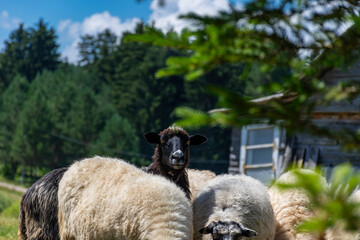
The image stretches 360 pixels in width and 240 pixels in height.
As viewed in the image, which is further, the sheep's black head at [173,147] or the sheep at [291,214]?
the sheep's black head at [173,147]

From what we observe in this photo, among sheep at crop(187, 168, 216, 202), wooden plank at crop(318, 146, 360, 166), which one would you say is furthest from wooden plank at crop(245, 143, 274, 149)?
sheep at crop(187, 168, 216, 202)

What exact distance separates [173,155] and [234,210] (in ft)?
3.99

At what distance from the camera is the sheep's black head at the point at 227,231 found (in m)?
5.20

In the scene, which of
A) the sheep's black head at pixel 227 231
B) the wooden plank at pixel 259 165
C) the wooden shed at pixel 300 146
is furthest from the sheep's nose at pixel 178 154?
the wooden plank at pixel 259 165

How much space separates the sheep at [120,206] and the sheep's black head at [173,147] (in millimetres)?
797

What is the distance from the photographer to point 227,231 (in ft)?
17.1

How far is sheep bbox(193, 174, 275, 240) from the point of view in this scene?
17.7 feet

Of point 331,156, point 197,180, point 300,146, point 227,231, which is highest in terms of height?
point 300,146

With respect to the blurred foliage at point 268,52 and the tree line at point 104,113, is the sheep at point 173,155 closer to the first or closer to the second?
the blurred foliage at point 268,52

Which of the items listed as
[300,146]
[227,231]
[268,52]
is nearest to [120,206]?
[227,231]

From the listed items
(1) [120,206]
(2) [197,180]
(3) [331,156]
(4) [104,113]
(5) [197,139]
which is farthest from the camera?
(4) [104,113]

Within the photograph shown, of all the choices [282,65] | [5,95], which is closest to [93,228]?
[282,65]

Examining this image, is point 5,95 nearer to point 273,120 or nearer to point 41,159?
point 41,159

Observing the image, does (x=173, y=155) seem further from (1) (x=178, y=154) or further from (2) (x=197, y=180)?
(2) (x=197, y=180)
